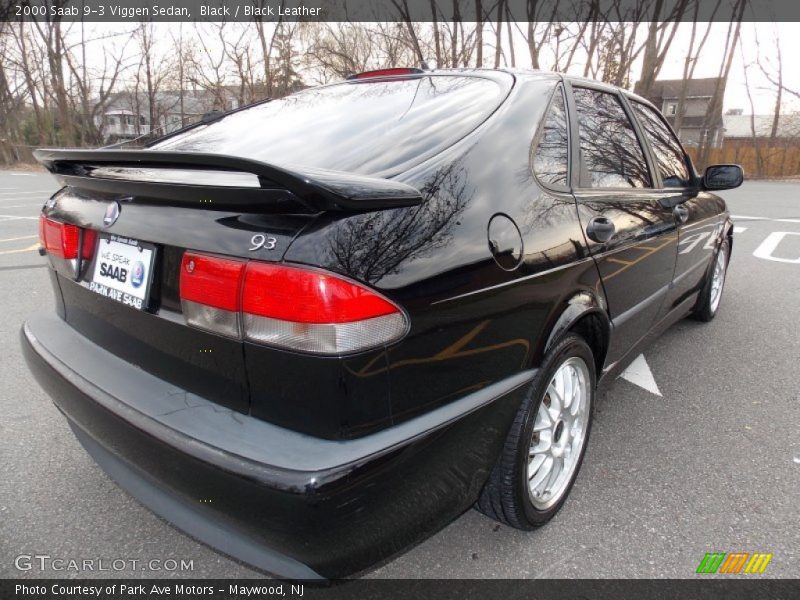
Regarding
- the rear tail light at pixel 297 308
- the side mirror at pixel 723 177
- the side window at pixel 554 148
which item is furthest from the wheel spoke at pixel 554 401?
the side mirror at pixel 723 177

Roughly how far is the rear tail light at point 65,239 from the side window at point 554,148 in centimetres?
149

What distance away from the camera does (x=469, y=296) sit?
1433 mm

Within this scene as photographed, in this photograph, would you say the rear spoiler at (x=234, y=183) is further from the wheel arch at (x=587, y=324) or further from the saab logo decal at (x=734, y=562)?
the saab logo decal at (x=734, y=562)

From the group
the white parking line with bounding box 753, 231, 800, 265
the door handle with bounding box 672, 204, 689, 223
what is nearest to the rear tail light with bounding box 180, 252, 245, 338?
the door handle with bounding box 672, 204, 689, 223

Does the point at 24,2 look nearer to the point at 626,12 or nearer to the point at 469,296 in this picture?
the point at 626,12

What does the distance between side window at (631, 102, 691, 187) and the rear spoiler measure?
83.9 inches

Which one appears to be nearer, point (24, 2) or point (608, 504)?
point (608, 504)

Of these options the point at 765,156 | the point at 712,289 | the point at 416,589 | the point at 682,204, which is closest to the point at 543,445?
the point at 416,589

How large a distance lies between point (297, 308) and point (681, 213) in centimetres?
255

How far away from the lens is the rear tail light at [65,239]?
1725 millimetres

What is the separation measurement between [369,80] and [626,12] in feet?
72.2

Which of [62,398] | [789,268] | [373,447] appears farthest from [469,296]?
[789,268]

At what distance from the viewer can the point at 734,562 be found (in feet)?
5.89

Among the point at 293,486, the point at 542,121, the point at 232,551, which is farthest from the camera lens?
the point at 542,121
